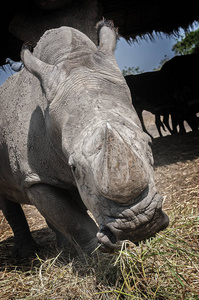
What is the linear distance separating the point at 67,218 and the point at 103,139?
1.05 meters

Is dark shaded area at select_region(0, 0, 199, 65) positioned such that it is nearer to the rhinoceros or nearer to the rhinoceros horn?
the rhinoceros

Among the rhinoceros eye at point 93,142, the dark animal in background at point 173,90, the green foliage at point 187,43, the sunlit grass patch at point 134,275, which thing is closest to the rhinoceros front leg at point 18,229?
the sunlit grass patch at point 134,275

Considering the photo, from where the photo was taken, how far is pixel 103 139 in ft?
5.33

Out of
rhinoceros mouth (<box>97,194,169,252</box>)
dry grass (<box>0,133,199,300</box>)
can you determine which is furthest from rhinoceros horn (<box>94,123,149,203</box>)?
dry grass (<box>0,133,199,300</box>)

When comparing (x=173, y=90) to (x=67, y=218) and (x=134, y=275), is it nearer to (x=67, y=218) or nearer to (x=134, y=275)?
(x=67, y=218)

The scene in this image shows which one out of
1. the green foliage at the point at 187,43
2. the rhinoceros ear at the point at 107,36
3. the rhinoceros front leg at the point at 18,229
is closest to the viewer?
the rhinoceros ear at the point at 107,36

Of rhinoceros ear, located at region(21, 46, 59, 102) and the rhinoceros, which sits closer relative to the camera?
the rhinoceros

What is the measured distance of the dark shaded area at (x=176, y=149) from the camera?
582cm

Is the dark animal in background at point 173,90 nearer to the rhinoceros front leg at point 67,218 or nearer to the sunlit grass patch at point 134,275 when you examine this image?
the rhinoceros front leg at point 67,218

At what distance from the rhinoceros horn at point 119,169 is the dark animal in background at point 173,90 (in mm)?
7193

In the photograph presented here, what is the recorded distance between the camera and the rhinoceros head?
60.1 inches

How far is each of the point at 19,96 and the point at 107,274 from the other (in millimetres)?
1594

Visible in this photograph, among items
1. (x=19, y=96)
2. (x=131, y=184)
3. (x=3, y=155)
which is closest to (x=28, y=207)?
(x=3, y=155)

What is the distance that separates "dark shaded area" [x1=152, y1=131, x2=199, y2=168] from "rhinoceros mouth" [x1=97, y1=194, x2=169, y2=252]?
13.4 feet
